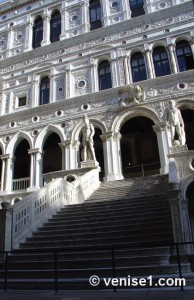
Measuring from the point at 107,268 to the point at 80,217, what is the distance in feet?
12.1

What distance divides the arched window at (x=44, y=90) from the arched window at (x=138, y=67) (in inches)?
269

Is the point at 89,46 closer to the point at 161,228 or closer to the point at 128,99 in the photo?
the point at 128,99

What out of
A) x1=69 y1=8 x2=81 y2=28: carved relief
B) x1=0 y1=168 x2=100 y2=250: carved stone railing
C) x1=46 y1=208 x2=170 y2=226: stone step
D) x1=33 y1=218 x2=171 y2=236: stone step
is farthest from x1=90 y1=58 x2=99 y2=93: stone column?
x1=33 y1=218 x2=171 y2=236: stone step

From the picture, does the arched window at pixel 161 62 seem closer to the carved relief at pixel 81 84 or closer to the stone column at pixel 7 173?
the carved relief at pixel 81 84

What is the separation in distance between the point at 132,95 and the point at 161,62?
11.4 feet

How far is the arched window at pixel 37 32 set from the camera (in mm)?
24777

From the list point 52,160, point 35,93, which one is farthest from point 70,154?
point 35,93

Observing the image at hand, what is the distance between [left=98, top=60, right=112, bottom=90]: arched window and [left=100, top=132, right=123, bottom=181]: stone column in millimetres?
4033

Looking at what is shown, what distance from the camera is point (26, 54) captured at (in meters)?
24.0

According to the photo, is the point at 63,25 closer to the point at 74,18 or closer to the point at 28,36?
the point at 74,18

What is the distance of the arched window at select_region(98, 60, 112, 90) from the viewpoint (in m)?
20.7

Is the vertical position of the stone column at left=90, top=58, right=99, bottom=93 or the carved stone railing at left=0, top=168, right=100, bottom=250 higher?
the stone column at left=90, top=58, right=99, bottom=93

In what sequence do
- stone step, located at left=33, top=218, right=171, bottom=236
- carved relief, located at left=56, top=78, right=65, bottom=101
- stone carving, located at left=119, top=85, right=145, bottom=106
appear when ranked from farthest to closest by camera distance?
carved relief, located at left=56, top=78, right=65, bottom=101
stone carving, located at left=119, top=85, right=145, bottom=106
stone step, located at left=33, top=218, right=171, bottom=236

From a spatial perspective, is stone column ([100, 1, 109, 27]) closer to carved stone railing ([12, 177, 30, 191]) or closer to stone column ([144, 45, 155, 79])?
stone column ([144, 45, 155, 79])
